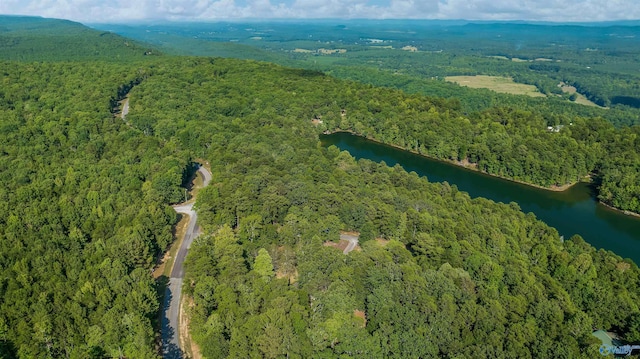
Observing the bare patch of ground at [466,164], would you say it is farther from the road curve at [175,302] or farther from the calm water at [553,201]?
the road curve at [175,302]

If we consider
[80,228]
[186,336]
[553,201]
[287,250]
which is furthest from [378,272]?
[553,201]

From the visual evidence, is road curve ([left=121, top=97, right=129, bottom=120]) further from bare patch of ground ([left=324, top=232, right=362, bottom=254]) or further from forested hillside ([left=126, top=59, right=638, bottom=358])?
bare patch of ground ([left=324, top=232, right=362, bottom=254])

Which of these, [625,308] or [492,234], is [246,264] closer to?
[492,234]

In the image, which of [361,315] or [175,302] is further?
[175,302]

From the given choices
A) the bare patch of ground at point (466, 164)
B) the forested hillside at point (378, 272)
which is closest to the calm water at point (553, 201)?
the bare patch of ground at point (466, 164)

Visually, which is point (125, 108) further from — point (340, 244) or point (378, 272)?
point (378, 272)

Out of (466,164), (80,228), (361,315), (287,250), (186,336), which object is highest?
(80,228)

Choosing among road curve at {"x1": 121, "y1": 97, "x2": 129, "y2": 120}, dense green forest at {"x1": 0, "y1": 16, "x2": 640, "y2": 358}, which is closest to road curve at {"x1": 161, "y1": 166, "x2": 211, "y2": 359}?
dense green forest at {"x1": 0, "y1": 16, "x2": 640, "y2": 358}
